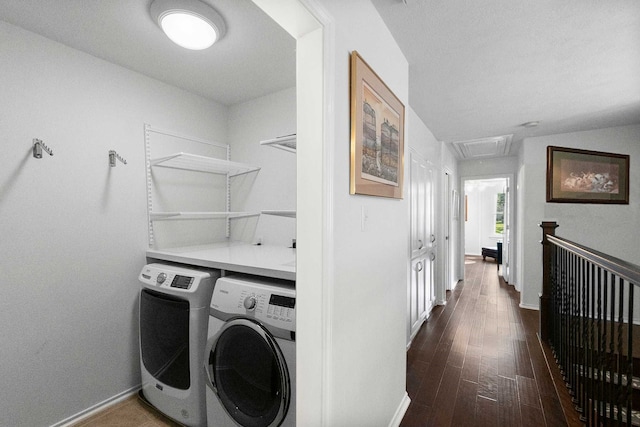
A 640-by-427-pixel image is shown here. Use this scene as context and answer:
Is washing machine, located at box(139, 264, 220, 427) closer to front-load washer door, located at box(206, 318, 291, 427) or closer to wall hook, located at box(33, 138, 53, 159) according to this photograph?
front-load washer door, located at box(206, 318, 291, 427)

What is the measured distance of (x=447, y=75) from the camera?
2.19 metres

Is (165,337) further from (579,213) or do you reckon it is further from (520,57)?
(579,213)

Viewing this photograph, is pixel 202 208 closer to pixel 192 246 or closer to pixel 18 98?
pixel 192 246

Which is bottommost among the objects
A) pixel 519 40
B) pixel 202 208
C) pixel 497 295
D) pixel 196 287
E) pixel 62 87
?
pixel 497 295

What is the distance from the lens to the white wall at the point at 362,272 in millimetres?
1124

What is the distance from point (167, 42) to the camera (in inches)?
71.0

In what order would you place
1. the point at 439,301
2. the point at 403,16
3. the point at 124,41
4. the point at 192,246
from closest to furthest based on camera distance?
the point at 403,16 < the point at 124,41 < the point at 192,246 < the point at 439,301

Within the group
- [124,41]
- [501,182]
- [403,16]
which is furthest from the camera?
[501,182]

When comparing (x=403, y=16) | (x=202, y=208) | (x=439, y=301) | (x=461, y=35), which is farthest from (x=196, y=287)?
(x=439, y=301)

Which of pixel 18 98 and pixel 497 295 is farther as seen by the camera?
pixel 497 295

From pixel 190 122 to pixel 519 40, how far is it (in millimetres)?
2494

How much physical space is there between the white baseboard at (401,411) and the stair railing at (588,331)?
1.01 m

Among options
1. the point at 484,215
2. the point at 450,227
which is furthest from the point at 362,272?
the point at 484,215

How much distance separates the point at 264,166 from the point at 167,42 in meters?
1.15
